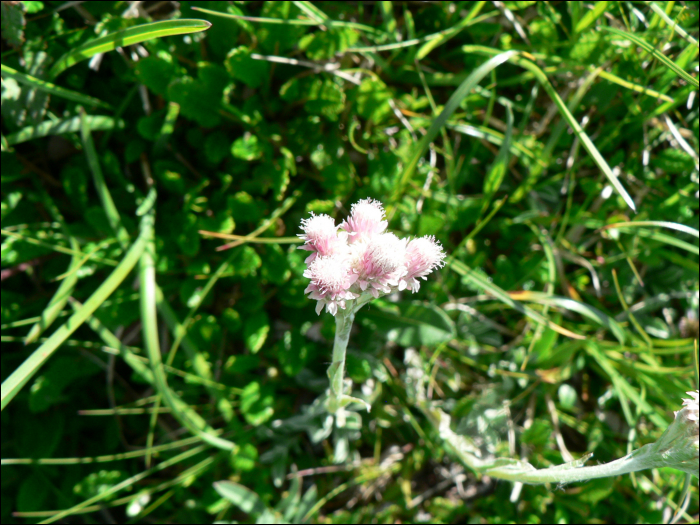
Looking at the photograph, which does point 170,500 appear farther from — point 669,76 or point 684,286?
point 669,76

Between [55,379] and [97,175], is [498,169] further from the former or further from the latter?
[55,379]

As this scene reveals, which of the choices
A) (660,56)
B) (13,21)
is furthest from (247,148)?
(660,56)

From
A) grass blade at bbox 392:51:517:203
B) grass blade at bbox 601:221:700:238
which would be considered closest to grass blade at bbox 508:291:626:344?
grass blade at bbox 601:221:700:238

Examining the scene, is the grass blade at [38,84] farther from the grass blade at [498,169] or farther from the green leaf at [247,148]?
the grass blade at [498,169]

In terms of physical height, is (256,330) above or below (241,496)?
above

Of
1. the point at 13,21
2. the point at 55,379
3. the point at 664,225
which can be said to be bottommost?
the point at 55,379

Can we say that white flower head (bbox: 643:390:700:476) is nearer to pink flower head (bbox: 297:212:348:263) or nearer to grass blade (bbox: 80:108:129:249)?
pink flower head (bbox: 297:212:348:263)

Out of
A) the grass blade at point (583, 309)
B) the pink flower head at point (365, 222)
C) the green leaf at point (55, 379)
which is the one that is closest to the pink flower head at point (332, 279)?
the pink flower head at point (365, 222)
